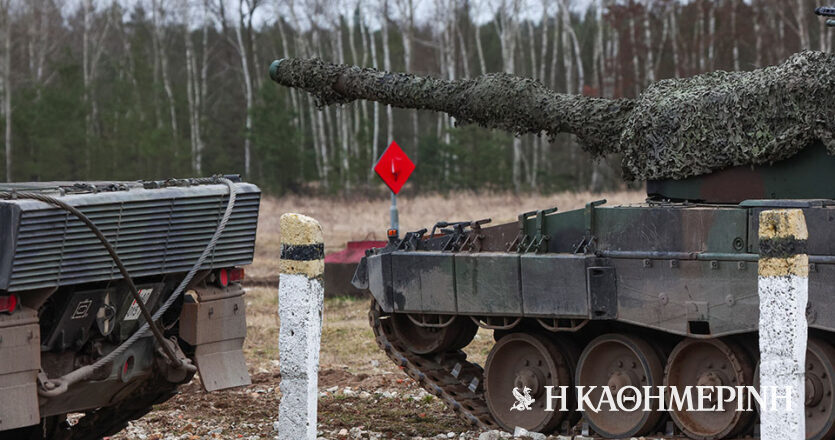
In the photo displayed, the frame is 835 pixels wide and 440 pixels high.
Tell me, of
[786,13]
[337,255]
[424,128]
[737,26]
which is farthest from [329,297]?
[424,128]

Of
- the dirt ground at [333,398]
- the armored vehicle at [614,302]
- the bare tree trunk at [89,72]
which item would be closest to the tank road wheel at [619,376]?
the armored vehicle at [614,302]

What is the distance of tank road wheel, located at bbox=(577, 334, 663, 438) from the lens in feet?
30.3

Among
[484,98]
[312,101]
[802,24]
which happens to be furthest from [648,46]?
[484,98]

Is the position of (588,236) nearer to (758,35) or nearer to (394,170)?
(394,170)

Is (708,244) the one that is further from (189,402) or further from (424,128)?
(424,128)

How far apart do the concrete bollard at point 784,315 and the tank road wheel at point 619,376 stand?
2.97 metres

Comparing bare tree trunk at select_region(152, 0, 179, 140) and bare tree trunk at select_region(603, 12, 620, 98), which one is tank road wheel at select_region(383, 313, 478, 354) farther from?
bare tree trunk at select_region(152, 0, 179, 140)

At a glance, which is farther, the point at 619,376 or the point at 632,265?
the point at 619,376

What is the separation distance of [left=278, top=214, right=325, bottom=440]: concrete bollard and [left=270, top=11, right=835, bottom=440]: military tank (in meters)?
2.91

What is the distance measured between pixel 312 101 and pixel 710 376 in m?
35.5

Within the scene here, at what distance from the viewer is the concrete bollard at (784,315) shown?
20.2ft

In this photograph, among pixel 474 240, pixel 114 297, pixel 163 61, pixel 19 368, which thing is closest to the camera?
pixel 19 368

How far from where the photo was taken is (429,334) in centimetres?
1063

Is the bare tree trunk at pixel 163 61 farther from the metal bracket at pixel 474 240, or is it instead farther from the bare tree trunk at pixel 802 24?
the metal bracket at pixel 474 240
